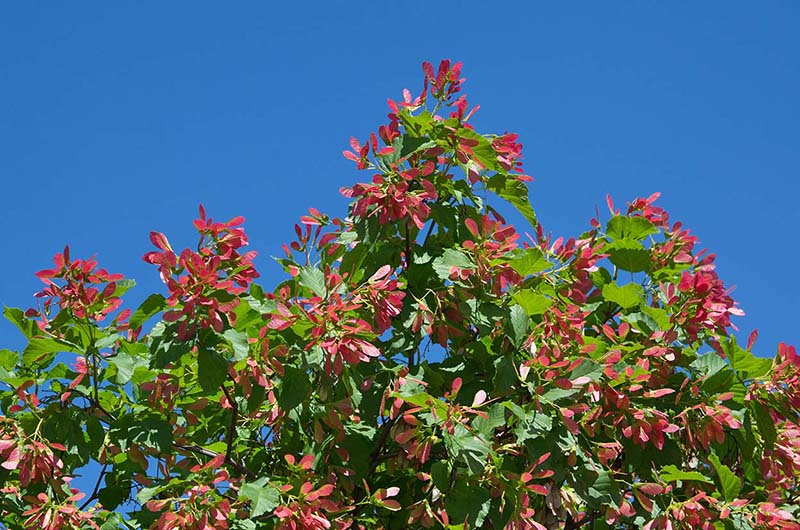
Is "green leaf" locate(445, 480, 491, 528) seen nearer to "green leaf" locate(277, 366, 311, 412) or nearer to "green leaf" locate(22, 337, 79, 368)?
"green leaf" locate(277, 366, 311, 412)

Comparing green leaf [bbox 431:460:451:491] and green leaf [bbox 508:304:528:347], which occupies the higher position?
green leaf [bbox 508:304:528:347]

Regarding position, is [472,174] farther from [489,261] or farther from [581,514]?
[581,514]

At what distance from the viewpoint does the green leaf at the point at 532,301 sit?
142 inches

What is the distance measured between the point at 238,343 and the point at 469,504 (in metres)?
1.01

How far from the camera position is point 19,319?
363 centimetres

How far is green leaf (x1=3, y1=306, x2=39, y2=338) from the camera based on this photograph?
142 inches

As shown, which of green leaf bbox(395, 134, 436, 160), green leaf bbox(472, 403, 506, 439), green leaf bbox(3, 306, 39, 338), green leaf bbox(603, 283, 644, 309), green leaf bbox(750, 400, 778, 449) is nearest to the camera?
green leaf bbox(472, 403, 506, 439)

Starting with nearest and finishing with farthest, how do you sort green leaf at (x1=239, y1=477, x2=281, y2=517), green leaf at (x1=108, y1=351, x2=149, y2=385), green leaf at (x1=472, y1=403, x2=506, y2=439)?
1. green leaf at (x1=239, y1=477, x2=281, y2=517)
2. green leaf at (x1=472, y1=403, x2=506, y2=439)
3. green leaf at (x1=108, y1=351, x2=149, y2=385)

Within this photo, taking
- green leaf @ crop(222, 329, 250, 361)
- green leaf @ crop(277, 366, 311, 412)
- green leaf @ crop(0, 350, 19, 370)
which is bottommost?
green leaf @ crop(277, 366, 311, 412)

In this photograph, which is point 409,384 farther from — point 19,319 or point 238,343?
point 19,319

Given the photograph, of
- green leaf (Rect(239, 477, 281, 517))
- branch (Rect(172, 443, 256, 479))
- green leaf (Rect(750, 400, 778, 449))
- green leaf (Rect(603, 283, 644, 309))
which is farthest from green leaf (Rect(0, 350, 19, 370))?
green leaf (Rect(750, 400, 778, 449))

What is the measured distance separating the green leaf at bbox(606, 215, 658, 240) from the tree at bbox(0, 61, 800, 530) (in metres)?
0.10

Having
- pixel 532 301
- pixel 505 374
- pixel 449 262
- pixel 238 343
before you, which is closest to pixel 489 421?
pixel 505 374

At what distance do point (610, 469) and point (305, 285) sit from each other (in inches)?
54.7
